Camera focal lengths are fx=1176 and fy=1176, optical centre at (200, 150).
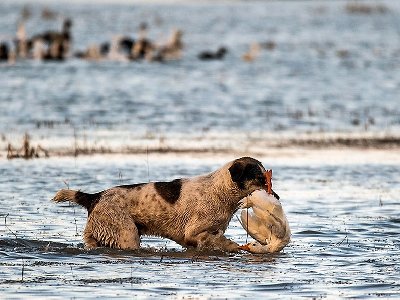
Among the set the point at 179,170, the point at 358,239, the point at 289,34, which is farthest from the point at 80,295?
the point at 289,34

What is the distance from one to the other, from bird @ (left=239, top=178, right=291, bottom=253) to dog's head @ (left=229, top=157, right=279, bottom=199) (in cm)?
14

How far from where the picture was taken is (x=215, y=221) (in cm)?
1196

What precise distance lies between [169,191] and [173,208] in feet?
0.63

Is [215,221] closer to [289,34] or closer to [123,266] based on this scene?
[123,266]

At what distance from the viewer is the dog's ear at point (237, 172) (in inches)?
466

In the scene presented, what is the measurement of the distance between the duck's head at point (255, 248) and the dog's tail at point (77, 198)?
1.57 metres

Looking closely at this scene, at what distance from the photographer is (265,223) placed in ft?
39.7

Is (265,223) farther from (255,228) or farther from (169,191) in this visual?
(169,191)

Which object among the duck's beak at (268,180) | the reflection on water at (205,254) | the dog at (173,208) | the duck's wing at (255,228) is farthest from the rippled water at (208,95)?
the duck's beak at (268,180)

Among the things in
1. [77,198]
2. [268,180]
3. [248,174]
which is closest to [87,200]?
[77,198]

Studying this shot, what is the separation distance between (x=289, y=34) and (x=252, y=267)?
5129 cm

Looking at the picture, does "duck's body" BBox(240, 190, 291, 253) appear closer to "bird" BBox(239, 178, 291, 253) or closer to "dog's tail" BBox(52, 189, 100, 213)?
"bird" BBox(239, 178, 291, 253)

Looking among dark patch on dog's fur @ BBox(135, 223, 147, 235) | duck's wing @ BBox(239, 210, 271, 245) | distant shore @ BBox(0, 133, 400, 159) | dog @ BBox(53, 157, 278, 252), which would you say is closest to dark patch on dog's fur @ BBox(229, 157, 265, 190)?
dog @ BBox(53, 157, 278, 252)

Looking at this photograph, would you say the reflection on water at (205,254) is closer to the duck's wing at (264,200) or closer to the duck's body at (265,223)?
the duck's body at (265,223)
